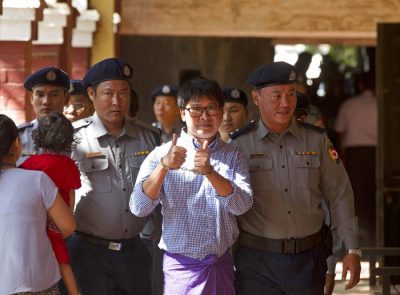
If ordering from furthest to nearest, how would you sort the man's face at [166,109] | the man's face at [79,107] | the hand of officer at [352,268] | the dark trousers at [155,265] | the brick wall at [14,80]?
the man's face at [166,109]
the brick wall at [14,80]
the man's face at [79,107]
the dark trousers at [155,265]
the hand of officer at [352,268]

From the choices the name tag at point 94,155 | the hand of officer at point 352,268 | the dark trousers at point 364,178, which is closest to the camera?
the hand of officer at point 352,268

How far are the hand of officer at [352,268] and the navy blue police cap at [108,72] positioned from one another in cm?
137

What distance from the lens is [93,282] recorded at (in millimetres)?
5266

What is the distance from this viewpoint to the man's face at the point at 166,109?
9.62m

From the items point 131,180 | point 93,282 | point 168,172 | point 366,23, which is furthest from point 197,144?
point 366,23

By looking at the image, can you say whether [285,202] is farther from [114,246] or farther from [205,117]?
[114,246]

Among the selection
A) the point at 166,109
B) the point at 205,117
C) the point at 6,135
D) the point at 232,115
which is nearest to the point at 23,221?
the point at 6,135

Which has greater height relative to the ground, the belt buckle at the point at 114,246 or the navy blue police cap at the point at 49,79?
the navy blue police cap at the point at 49,79

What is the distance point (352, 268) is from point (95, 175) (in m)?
1.29

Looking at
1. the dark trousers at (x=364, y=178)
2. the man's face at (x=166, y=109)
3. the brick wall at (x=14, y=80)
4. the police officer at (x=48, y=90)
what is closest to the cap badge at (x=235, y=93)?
the brick wall at (x=14, y=80)

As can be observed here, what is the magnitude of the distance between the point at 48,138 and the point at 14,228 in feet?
1.67

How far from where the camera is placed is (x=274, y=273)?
17.0 feet

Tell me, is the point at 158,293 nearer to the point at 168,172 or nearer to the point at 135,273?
the point at 135,273

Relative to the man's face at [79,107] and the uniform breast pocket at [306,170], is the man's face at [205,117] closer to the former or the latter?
the uniform breast pocket at [306,170]
